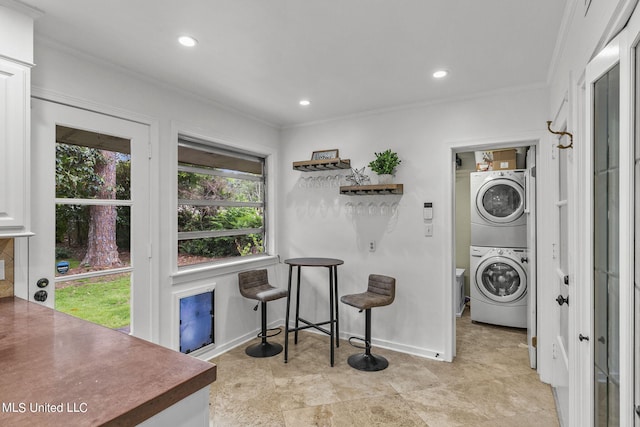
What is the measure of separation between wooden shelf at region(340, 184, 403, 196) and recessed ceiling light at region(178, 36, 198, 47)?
183 cm

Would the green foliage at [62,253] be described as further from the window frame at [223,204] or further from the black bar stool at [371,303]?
the black bar stool at [371,303]

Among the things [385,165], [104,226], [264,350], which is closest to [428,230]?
[385,165]

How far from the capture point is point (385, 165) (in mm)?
3230

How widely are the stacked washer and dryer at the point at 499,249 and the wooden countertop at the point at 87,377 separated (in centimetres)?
394

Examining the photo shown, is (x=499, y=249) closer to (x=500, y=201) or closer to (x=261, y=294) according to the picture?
(x=500, y=201)

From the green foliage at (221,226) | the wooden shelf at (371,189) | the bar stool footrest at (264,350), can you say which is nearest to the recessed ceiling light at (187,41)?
the green foliage at (221,226)

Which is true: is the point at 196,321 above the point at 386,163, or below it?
below

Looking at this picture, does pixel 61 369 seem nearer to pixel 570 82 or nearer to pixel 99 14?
pixel 99 14

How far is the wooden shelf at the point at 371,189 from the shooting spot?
3.19 m

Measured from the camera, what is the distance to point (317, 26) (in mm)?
1902

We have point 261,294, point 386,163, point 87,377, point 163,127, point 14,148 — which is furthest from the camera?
point 386,163

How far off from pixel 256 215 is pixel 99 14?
7.76 feet

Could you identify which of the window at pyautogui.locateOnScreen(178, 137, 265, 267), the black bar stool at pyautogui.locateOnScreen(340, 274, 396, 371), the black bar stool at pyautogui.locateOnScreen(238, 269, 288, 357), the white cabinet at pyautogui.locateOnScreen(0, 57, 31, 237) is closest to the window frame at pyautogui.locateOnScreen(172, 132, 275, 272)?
the window at pyautogui.locateOnScreen(178, 137, 265, 267)

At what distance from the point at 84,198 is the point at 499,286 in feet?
14.0
